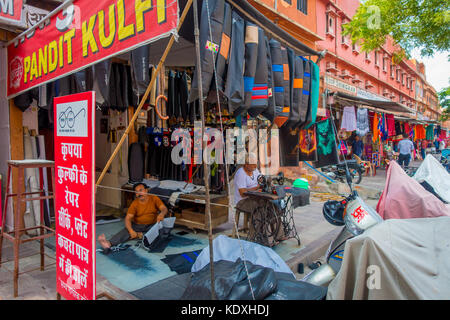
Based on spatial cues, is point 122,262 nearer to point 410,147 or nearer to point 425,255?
point 425,255

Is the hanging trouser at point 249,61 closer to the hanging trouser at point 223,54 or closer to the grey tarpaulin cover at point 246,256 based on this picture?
the hanging trouser at point 223,54

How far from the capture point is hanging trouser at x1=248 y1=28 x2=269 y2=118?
3.61 meters

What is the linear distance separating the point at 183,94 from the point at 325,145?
3.15 metres

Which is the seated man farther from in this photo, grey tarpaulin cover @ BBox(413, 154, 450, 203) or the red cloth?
grey tarpaulin cover @ BBox(413, 154, 450, 203)

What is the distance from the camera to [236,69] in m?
3.29

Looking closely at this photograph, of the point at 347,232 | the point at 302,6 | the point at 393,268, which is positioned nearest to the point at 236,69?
the point at 347,232

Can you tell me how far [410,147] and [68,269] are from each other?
1422 centimetres

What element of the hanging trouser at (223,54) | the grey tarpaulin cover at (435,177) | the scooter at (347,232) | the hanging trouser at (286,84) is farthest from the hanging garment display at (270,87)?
the grey tarpaulin cover at (435,177)

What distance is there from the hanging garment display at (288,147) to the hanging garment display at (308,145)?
0.63 feet

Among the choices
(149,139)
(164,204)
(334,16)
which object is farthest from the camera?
(334,16)

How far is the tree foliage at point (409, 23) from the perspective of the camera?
927cm

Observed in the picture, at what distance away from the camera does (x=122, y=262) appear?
4.39 m
